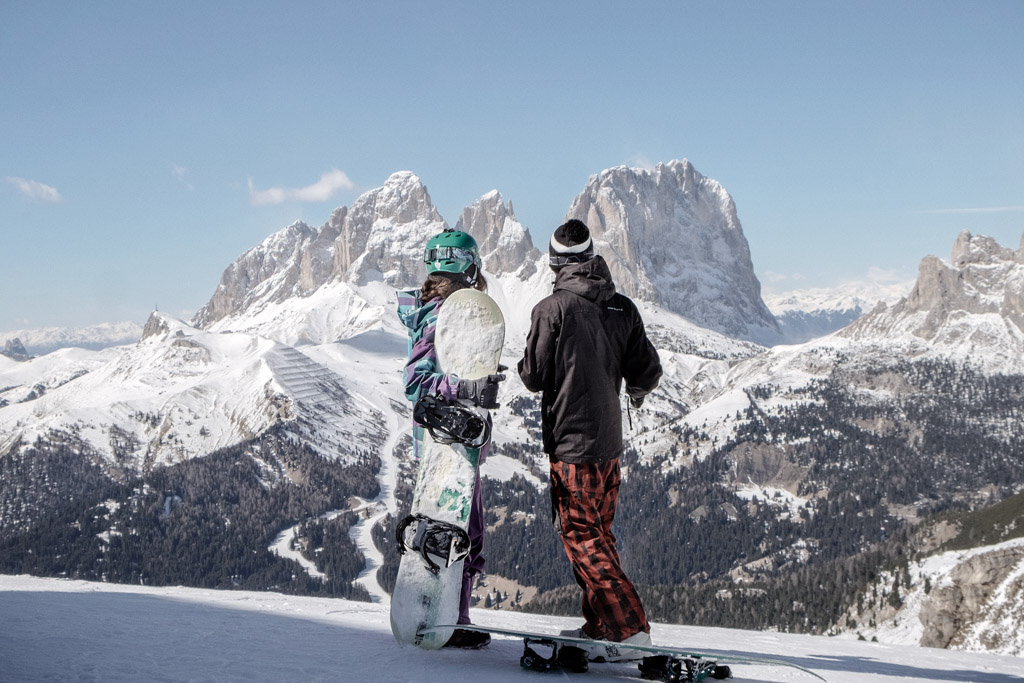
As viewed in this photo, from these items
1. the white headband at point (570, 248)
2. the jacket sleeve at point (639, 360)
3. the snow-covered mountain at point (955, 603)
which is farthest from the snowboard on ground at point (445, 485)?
the snow-covered mountain at point (955, 603)

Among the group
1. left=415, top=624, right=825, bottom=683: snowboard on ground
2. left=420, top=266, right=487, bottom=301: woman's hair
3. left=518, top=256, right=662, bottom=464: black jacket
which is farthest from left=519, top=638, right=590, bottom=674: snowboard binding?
left=420, top=266, right=487, bottom=301: woman's hair

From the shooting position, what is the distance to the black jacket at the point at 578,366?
6.61m

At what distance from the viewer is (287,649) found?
674 cm

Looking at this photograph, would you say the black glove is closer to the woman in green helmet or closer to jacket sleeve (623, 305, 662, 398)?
Result: the woman in green helmet

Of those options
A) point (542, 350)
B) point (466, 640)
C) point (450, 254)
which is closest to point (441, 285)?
point (450, 254)

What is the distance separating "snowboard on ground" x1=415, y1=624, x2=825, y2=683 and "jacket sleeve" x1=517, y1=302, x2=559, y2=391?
2.08m

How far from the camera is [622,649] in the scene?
6.39 m

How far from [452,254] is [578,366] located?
1.90 metres

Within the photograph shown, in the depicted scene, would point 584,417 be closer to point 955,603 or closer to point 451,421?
point 451,421

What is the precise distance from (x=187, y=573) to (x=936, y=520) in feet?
490

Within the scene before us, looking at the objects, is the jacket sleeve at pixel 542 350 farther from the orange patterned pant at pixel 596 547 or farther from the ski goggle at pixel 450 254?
the ski goggle at pixel 450 254

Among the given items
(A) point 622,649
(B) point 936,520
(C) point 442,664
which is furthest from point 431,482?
A: (B) point 936,520

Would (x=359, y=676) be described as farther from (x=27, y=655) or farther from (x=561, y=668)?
(x=27, y=655)

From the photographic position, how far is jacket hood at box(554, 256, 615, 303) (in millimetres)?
6703
